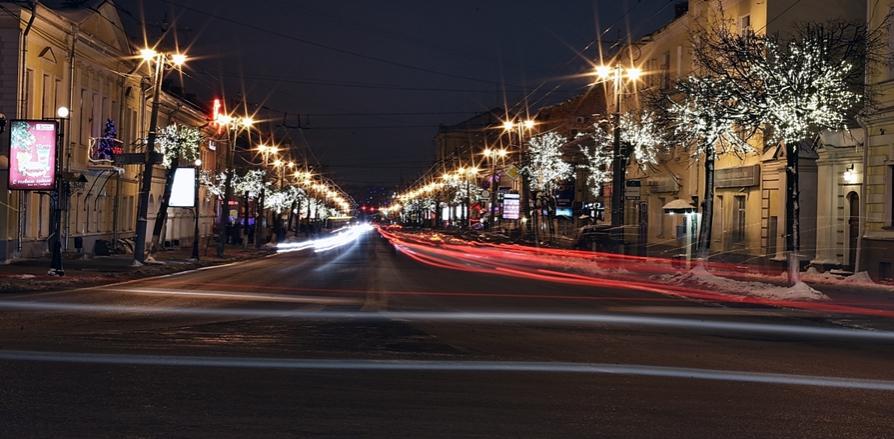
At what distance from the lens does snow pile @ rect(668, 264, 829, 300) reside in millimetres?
23969

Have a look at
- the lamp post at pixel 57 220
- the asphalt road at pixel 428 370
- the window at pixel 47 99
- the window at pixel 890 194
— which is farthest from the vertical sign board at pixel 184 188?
the window at pixel 890 194

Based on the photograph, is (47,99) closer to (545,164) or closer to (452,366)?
(452,366)

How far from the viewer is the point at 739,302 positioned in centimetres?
2400

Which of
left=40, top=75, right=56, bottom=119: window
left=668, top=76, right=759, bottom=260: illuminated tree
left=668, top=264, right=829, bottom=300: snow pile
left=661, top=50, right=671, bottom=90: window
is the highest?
left=661, top=50, right=671, bottom=90: window

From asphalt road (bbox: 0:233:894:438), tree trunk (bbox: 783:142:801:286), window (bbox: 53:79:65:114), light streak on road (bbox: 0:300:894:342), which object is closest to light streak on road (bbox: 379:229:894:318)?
tree trunk (bbox: 783:142:801:286)

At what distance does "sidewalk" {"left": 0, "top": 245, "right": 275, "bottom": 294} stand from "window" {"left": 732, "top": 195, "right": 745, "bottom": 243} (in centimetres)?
2400

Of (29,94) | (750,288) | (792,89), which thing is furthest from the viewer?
(29,94)

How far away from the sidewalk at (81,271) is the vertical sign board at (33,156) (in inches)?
110

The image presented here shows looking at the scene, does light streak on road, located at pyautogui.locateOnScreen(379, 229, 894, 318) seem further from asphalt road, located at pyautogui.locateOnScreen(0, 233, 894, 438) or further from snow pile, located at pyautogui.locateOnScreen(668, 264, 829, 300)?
asphalt road, located at pyautogui.locateOnScreen(0, 233, 894, 438)

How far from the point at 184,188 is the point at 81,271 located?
16625mm

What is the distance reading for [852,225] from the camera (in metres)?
33.8

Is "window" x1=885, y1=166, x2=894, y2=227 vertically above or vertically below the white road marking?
above

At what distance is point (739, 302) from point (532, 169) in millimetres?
42954

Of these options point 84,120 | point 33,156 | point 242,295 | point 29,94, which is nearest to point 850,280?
point 242,295
